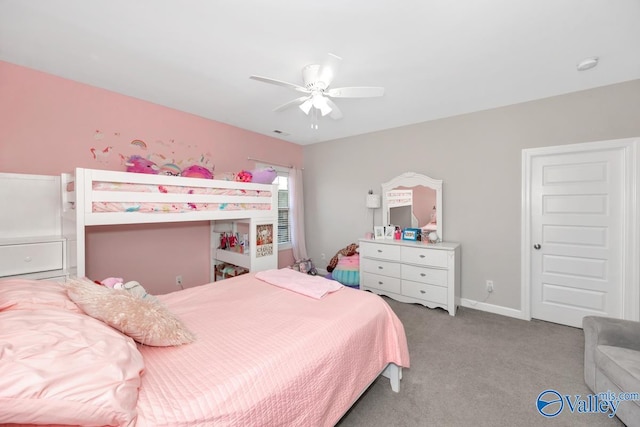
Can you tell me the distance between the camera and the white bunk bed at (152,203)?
192 cm

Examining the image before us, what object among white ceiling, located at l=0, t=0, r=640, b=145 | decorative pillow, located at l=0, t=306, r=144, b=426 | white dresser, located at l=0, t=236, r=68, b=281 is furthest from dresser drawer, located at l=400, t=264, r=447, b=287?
white dresser, located at l=0, t=236, r=68, b=281

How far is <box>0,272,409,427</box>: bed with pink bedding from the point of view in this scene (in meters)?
0.74

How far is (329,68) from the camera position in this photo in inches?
74.1

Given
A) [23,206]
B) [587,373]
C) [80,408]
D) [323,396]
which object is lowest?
[587,373]

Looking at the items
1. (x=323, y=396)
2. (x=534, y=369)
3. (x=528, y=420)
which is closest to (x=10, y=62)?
(x=323, y=396)

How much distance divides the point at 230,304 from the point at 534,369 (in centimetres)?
243

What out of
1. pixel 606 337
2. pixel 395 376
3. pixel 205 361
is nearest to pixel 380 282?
pixel 395 376

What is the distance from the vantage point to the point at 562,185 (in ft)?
9.16

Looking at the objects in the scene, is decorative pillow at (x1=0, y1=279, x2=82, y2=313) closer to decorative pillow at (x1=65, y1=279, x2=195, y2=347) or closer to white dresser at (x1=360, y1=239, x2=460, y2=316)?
decorative pillow at (x1=65, y1=279, x2=195, y2=347)

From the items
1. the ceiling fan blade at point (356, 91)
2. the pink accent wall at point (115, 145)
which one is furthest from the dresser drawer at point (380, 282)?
the ceiling fan blade at point (356, 91)

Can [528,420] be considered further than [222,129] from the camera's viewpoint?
No

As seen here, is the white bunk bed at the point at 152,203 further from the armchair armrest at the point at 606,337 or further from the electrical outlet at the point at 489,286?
the armchair armrest at the point at 606,337

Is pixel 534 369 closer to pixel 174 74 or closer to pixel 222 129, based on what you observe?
pixel 174 74

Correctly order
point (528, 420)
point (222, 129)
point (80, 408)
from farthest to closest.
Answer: point (222, 129) → point (528, 420) → point (80, 408)
